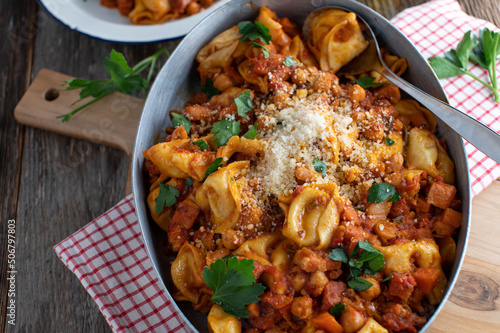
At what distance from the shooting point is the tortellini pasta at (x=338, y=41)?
3.27m

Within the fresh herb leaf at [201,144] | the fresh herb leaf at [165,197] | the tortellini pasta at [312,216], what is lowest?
the fresh herb leaf at [165,197]

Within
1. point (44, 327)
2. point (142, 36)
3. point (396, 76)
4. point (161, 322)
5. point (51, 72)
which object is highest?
point (396, 76)

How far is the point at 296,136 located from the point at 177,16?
210 centimetres

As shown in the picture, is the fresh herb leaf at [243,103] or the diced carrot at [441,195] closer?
the diced carrot at [441,195]

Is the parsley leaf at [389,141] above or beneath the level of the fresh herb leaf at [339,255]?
above

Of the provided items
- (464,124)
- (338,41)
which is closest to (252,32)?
(338,41)

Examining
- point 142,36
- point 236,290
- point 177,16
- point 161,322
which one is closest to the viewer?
point 236,290

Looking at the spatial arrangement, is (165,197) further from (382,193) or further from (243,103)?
(382,193)

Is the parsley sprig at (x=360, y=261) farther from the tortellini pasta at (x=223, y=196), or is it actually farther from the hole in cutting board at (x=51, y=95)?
the hole in cutting board at (x=51, y=95)

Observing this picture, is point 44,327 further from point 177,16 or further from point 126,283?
point 177,16

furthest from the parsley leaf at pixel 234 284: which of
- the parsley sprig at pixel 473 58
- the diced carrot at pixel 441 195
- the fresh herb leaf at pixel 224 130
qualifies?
the parsley sprig at pixel 473 58

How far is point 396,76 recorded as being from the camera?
3.10m

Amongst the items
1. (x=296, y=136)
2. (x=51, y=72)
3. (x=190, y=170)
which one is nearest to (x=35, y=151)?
(x=51, y=72)

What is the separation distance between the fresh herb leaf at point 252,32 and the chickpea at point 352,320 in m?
1.89
